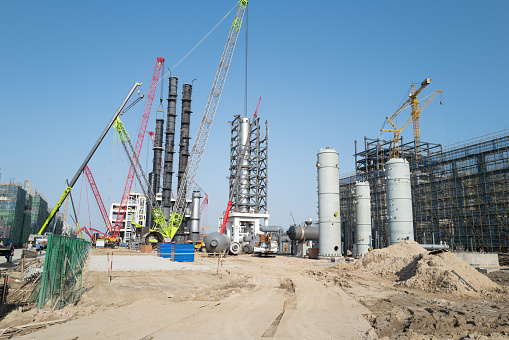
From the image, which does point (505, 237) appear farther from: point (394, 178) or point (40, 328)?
point (40, 328)

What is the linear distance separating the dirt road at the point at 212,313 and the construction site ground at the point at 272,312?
0.09ft

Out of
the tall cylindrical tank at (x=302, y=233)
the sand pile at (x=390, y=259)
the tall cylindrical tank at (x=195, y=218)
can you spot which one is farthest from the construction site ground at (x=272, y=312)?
the tall cylindrical tank at (x=195, y=218)

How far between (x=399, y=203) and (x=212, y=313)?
32549mm

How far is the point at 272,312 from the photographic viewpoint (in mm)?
11938

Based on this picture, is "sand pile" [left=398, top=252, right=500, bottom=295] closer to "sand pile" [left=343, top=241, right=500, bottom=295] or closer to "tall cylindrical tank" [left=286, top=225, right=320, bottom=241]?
"sand pile" [left=343, top=241, right=500, bottom=295]

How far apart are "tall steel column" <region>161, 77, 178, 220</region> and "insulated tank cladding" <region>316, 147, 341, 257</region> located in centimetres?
4612

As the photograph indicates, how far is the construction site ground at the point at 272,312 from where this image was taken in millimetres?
9281

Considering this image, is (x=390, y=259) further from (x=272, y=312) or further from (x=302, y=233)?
(x=302, y=233)

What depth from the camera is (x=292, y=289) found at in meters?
17.9

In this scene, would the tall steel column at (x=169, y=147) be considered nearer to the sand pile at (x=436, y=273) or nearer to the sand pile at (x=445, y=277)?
the sand pile at (x=436, y=273)

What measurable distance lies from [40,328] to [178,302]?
17.0 feet

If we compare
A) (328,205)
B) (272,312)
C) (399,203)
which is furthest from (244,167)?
(272,312)

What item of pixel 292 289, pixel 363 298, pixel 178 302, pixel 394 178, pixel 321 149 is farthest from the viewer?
pixel 321 149

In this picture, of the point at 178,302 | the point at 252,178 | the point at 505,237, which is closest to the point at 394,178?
the point at 505,237
